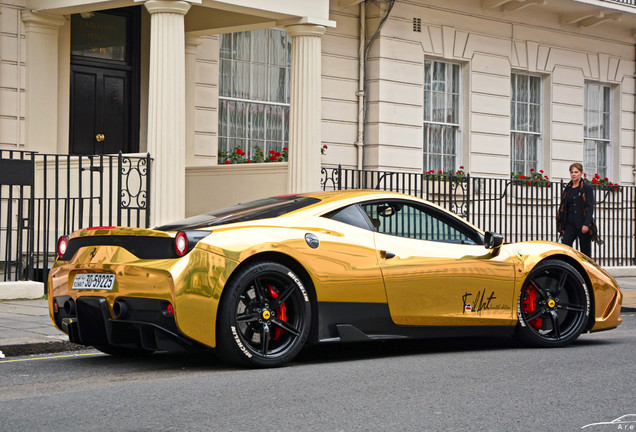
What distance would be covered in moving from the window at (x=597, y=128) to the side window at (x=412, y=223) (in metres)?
14.4

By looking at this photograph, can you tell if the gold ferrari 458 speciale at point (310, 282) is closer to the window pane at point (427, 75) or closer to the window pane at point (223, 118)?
the window pane at point (223, 118)

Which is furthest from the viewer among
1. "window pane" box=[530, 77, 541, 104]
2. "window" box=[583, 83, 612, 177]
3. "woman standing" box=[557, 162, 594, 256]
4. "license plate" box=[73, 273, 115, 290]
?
"window" box=[583, 83, 612, 177]

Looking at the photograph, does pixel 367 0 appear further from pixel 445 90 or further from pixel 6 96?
pixel 6 96

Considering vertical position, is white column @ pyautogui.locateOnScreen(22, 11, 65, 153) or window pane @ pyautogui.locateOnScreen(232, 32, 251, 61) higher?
window pane @ pyautogui.locateOnScreen(232, 32, 251, 61)

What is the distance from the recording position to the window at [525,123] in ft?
66.8

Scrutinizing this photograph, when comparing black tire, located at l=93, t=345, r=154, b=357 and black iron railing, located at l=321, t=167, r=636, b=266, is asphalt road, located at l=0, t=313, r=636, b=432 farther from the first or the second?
black iron railing, located at l=321, t=167, r=636, b=266

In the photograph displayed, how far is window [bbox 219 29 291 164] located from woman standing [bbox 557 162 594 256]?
17.5 ft

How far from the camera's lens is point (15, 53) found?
1415cm

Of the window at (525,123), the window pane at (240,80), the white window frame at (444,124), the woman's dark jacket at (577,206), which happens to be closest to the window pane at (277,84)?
the window pane at (240,80)

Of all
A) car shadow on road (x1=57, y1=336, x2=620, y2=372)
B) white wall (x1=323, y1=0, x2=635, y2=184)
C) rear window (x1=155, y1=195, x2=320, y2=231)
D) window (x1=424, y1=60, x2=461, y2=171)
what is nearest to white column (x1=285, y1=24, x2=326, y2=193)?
white wall (x1=323, y1=0, x2=635, y2=184)

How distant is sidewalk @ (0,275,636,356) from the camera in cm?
794

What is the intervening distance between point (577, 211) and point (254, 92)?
6.28 metres

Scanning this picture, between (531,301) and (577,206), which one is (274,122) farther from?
(531,301)

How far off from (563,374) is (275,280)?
207 cm
